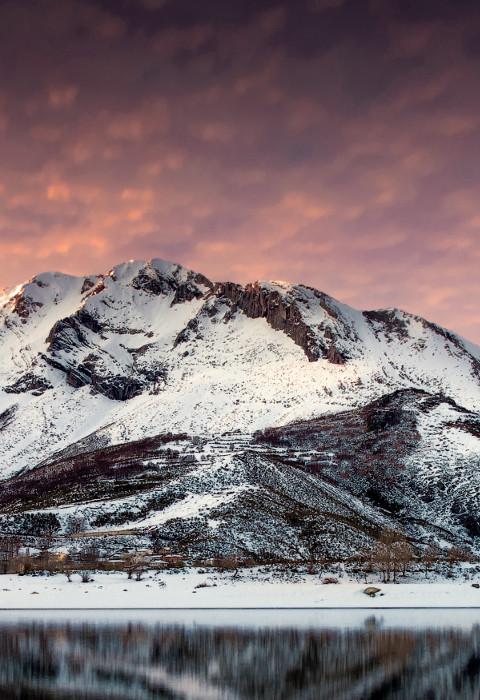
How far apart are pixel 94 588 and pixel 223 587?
50.5ft

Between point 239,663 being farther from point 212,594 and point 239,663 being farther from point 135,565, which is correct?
point 135,565

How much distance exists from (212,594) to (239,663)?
45.9m

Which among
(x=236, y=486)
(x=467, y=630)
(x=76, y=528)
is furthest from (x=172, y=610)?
(x=236, y=486)

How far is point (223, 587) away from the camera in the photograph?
319 ft

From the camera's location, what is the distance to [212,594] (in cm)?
9431

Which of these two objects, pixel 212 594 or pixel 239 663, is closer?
pixel 239 663

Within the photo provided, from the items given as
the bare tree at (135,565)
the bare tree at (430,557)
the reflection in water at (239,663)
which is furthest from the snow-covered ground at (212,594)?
the reflection in water at (239,663)

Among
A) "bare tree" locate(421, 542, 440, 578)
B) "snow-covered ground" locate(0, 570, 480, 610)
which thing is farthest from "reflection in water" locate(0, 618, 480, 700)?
"bare tree" locate(421, 542, 440, 578)

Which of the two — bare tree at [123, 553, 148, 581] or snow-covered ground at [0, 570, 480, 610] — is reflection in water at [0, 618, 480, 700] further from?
bare tree at [123, 553, 148, 581]

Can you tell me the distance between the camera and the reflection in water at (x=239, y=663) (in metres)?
41.4

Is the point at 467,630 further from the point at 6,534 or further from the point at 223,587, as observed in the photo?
the point at 6,534

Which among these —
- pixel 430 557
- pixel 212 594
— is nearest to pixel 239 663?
pixel 212 594

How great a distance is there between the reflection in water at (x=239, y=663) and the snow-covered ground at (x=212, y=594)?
2403 cm

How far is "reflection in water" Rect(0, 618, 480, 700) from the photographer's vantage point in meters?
41.4
